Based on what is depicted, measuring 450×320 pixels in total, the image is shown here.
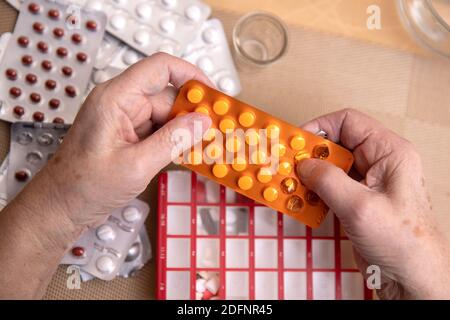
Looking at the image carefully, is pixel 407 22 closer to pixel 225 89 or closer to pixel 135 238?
pixel 225 89


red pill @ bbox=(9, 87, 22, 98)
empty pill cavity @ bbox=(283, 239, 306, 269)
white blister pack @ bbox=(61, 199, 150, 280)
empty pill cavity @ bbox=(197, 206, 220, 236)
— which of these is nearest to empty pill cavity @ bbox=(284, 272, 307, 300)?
empty pill cavity @ bbox=(283, 239, 306, 269)

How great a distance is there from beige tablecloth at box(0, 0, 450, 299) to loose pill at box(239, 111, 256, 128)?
15 cm

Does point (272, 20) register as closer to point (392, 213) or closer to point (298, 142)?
point (298, 142)

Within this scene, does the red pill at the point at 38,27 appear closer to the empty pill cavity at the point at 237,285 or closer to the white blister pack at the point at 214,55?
the white blister pack at the point at 214,55

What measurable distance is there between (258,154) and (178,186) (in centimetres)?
14

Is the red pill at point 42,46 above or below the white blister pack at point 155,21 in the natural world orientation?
below

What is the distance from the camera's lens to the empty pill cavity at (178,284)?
76 centimetres

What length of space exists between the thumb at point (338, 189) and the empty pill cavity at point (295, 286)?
16 centimetres

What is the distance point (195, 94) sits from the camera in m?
0.69

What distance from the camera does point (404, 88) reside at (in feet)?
2.84

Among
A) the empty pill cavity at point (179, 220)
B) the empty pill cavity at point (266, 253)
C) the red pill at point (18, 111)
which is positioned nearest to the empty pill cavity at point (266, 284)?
the empty pill cavity at point (266, 253)

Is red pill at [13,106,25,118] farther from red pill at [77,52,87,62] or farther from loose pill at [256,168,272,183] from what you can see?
Answer: loose pill at [256,168,272,183]

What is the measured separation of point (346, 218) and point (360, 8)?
0.40 m

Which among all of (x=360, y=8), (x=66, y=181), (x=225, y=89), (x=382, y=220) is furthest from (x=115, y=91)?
(x=360, y=8)
